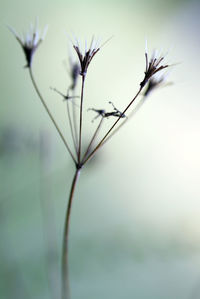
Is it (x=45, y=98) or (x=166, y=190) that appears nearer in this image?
(x=45, y=98)

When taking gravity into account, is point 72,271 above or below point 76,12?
below

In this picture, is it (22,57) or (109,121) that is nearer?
(22,57)

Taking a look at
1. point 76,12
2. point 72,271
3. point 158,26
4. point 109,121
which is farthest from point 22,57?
point 72,271

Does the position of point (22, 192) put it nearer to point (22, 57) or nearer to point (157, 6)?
point (22, 57)

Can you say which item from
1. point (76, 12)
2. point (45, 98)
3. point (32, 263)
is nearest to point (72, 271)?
point (32, 263)

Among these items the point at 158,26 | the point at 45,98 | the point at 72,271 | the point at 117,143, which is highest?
the point at 158,26

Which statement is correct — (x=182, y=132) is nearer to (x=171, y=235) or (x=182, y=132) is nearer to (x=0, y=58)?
(x=171, y=235)
